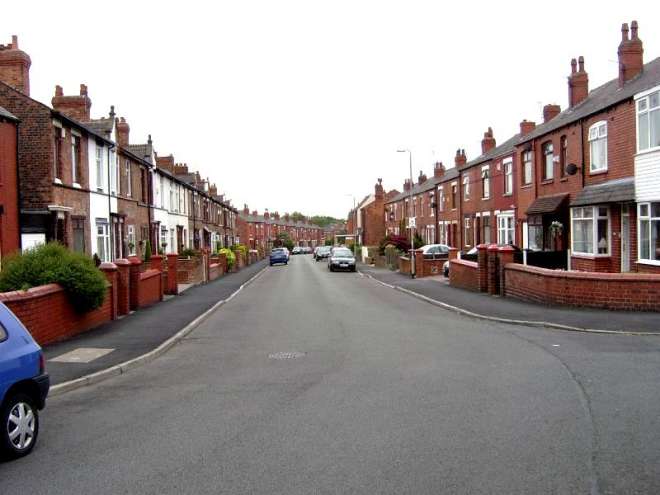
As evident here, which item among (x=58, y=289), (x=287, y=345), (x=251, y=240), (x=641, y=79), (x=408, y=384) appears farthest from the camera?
(x=251, y=240)

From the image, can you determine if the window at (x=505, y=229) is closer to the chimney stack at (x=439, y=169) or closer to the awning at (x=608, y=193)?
the awning at (x=608, y=193)

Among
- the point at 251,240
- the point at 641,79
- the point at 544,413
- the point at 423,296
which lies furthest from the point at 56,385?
the point at 251,240

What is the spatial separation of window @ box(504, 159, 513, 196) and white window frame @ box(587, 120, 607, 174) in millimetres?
9963

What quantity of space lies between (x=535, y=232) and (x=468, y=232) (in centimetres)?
1245

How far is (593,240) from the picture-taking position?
22453 millimetres

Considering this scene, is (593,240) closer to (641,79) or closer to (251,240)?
(641,79)

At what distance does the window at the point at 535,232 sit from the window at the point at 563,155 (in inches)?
86.6

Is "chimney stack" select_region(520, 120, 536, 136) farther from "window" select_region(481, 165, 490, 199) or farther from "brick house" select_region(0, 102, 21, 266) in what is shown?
"brick house" select_region(0, 102, 21, 266)

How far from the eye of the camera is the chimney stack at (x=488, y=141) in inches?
1689

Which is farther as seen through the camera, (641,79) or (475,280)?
(475,280)

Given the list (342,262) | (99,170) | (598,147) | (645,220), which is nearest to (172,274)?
(99,170)

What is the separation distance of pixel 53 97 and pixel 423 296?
60.1ft

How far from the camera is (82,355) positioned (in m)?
11.3

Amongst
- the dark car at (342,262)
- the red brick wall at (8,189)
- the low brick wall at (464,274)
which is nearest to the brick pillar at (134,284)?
the red brick wall at (8,189)
